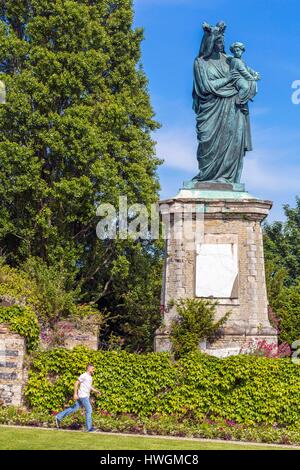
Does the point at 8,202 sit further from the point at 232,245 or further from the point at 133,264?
the point at 232,245

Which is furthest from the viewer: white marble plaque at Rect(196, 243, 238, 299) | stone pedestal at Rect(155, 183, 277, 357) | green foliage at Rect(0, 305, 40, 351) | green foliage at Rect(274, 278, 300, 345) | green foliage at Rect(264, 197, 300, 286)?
green foliage at Rect(264, 197, 300, 286)

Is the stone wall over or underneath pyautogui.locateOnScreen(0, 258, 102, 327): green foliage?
underneath

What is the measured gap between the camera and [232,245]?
59.6ft

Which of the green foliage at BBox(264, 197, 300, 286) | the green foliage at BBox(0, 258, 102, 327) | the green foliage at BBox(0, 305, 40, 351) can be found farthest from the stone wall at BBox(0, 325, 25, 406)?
the green foliage at BBox(264, 197, 300, 286)

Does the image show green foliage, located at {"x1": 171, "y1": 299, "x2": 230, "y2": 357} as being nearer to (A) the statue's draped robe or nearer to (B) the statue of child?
(A) the statue's draped robe

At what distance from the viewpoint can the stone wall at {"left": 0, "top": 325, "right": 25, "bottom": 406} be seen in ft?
48.9

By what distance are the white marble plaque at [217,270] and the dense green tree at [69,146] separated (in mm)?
6332

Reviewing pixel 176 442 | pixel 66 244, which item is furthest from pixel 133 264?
pixel 176 442

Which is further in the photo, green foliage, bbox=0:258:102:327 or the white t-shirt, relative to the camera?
green foliage, bbox=0:258:102:327

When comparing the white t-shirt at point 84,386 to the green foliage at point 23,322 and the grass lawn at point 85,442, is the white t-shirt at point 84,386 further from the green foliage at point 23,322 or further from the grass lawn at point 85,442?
the green foliage at point 23,322

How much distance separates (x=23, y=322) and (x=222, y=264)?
18.5 ft

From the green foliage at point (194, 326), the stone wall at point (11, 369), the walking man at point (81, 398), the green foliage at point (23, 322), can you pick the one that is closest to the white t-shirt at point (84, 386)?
the walking man at point (81, 398)

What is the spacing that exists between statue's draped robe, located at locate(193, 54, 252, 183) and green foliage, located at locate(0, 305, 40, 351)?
6577 millimetres

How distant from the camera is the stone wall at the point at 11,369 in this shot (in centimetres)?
1489
